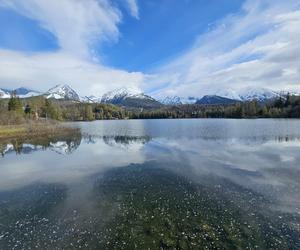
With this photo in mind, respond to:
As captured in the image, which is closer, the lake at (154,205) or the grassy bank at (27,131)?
the lake at (154,205)

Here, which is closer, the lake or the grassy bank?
the lake

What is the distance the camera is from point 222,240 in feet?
41.9

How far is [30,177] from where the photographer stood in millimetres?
26703

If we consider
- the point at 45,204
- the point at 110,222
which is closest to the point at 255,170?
the point at 110,222

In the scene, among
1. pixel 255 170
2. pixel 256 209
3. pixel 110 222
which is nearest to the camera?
pixel 110 222

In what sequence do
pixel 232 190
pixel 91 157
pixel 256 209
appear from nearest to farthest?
pixel 256 209, pixel 232 190, pixel 91 157

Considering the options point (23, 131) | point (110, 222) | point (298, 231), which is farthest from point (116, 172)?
point (23, 131)

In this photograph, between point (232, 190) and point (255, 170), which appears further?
point (255, 170)

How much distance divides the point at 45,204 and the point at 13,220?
9.04 ft

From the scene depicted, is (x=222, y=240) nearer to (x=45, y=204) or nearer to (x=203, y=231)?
(x=203, y=231)

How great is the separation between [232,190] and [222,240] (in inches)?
324

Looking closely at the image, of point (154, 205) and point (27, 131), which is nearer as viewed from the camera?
point (154, 205)

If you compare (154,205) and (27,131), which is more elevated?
(27,131)

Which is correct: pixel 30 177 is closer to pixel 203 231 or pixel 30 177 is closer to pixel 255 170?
pixel 203 231
